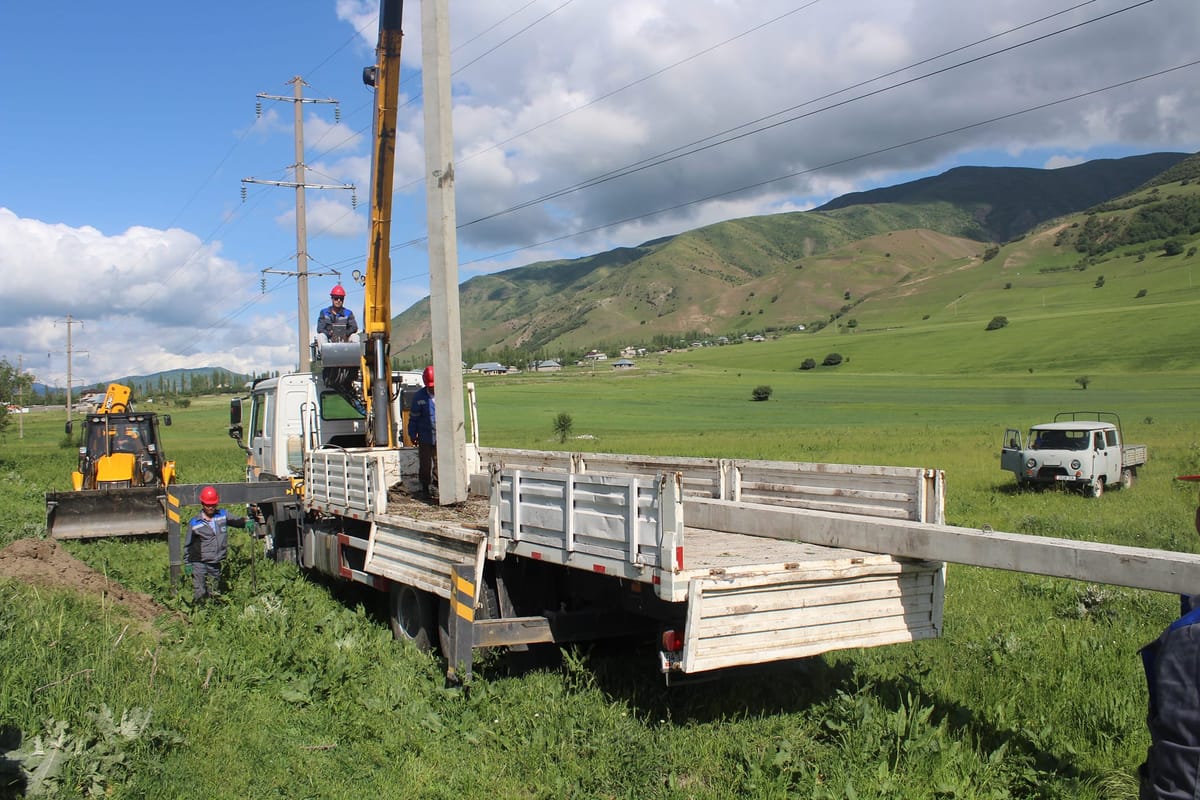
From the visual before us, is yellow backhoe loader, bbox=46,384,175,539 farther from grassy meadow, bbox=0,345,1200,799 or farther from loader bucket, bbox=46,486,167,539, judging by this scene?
grassy meadow, bbox=0,345,1200,799

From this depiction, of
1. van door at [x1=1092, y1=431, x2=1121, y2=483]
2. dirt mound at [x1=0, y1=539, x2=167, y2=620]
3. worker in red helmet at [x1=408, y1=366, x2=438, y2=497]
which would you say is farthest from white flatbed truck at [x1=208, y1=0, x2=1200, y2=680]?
van door at [x1=1092, y1=431, x2=1121, y2=483]

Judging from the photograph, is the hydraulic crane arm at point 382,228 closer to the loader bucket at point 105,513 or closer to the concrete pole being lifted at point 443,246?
the concrete pole being lifted at point 443,246

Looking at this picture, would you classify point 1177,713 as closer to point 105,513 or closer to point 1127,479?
point 105,513

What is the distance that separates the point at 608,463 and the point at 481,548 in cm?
369

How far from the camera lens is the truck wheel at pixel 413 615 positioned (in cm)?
809

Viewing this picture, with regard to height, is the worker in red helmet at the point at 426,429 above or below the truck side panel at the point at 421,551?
above

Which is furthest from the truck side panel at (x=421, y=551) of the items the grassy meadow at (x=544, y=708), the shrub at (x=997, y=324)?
the shrub at (x=997, y=324)

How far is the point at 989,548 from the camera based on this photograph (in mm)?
5367

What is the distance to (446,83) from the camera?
1078cm

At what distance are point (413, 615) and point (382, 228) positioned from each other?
7.13 m

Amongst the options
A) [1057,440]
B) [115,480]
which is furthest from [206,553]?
[1057,440]

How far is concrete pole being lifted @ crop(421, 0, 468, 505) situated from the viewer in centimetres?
1052

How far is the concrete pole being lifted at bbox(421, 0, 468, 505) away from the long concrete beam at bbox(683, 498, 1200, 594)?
13.7ft

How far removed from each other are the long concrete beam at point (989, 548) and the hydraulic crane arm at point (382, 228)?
7.07m
